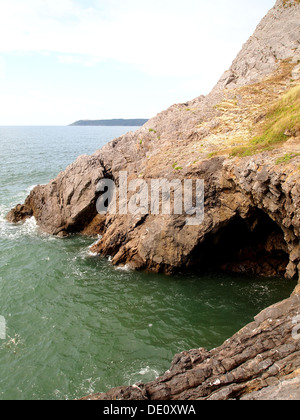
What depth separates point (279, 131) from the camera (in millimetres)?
22375

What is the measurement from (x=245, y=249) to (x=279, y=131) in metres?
9.81

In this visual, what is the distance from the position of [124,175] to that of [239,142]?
1235 cm

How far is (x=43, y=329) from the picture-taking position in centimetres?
1811

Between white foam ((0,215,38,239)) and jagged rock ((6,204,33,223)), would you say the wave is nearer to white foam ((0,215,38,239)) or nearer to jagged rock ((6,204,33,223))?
white foam ((0,215,38,239))

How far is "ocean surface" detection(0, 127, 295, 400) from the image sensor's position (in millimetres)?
14844

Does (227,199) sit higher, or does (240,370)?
(227,199)

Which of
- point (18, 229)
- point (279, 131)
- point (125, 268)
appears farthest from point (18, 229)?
point (279, 131)

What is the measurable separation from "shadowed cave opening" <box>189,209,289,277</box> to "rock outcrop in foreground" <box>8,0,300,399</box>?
8 centimetres

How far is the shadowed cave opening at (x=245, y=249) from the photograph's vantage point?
23000 millimetres

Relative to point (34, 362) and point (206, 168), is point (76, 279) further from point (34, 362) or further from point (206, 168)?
point (206, 168)

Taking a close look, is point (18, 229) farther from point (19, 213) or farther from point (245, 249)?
point (245, 249)

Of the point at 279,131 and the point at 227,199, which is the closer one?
the point at 279,131
